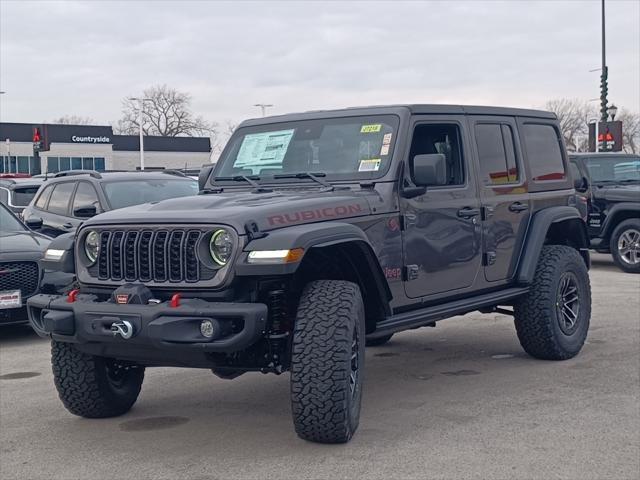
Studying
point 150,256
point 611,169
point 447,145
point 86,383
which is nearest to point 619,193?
point 611,169

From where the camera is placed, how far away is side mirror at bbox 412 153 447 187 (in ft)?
18.8

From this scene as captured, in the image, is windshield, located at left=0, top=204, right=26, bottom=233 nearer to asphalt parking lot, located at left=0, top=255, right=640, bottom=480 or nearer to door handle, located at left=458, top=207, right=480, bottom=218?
asphalt parking lot, located at left=0, top=255, right=640, bottom=480

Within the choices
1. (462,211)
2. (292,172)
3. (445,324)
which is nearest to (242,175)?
(292,172)

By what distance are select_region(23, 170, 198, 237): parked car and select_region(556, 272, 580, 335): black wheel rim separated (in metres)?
5.12

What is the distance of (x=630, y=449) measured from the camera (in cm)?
490

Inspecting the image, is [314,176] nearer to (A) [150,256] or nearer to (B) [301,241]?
(B) [301,241]

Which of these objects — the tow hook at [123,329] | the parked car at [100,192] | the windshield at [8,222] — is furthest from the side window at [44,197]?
the tow hook at [123,329]

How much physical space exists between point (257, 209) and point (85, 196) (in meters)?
6.85

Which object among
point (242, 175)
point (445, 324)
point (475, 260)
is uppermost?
point (242, 175)

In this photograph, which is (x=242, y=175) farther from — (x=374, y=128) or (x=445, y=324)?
(x=445, y=324)

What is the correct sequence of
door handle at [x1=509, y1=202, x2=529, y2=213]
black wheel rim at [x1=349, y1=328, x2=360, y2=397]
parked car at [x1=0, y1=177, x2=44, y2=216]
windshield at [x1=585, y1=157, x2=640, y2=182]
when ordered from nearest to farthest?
black wheel rim at [x1=349, y1=328, x2=360, y2=397], door handle at [x1=509, y1=202, x2=529, y2=213], windshield at [x1=585, y1=157, x2=640, y2=182], parked car at [x1=0, y1=177, x2=44, y2=216]

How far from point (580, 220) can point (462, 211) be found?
72.5 inches

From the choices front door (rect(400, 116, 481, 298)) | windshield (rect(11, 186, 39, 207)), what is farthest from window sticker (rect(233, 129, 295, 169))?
windshield (rect(11, 186, 39, 207))

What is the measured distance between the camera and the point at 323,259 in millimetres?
5316
